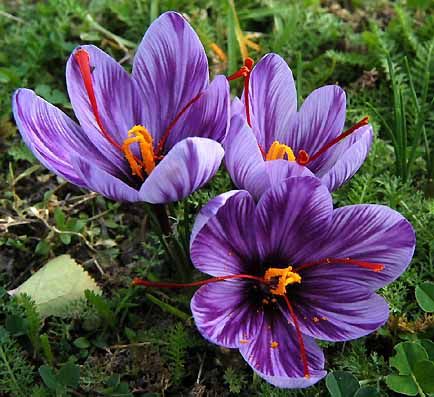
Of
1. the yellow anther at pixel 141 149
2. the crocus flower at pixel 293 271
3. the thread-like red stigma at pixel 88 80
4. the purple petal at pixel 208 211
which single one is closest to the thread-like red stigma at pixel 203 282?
the crocus flower at pixel 293 271

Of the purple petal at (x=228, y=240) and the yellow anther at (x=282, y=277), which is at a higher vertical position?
the purple petal at (x=228, y=240)

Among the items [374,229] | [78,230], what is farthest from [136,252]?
[374,229]

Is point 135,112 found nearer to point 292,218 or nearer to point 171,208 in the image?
point 171,208

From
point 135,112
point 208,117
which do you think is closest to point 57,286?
point 135,112

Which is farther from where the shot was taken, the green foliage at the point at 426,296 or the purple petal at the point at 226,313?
the green foliage at the point at 426,296

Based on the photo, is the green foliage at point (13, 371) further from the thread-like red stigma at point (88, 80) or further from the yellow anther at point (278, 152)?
the yellow anther at point (278, 152)
